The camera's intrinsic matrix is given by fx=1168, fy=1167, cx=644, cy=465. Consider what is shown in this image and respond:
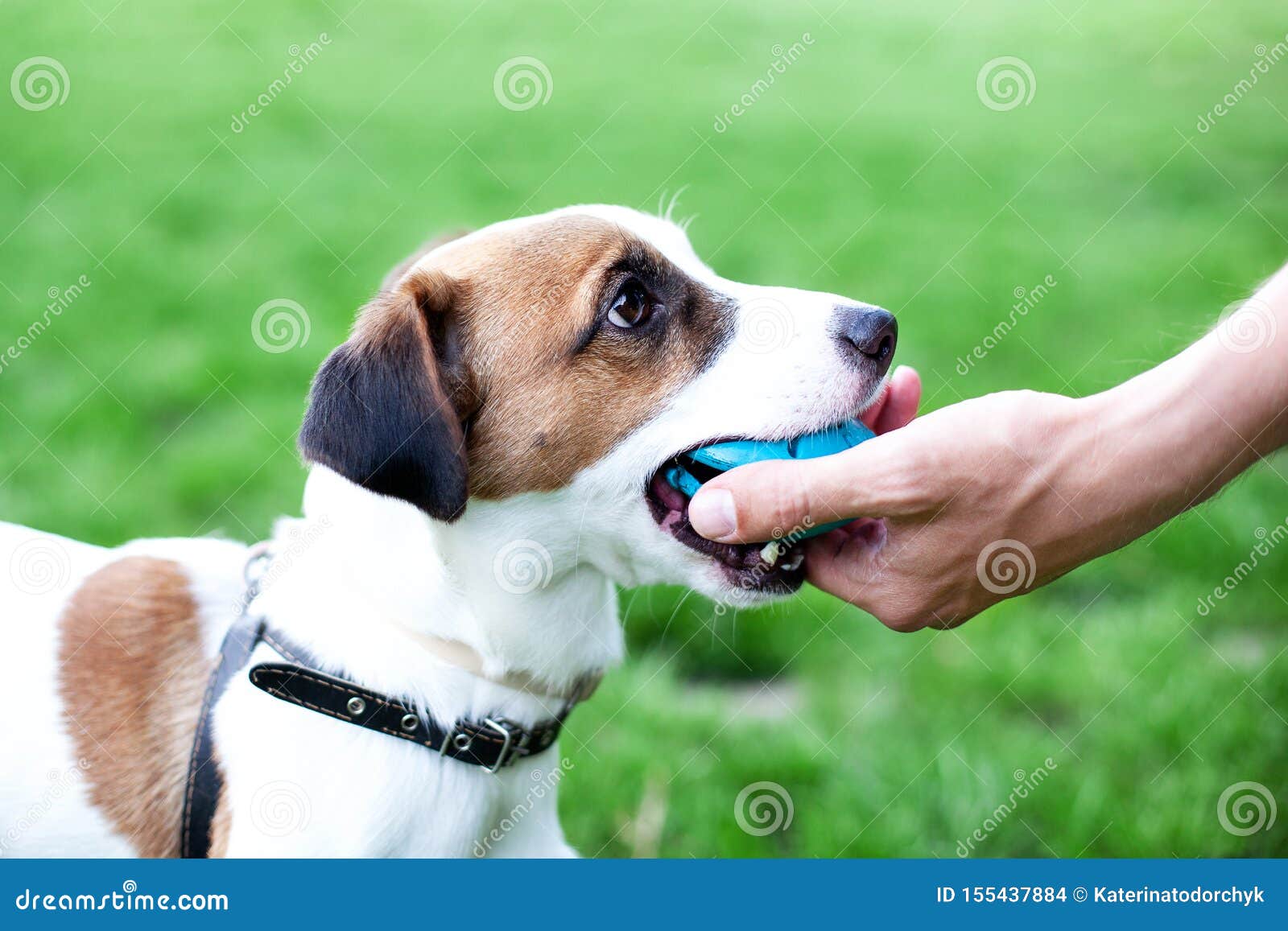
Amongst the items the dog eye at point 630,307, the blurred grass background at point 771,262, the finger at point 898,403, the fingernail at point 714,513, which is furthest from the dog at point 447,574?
the blurred grass background at point 771,262

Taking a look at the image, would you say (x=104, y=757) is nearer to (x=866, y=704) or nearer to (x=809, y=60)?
(x=866, y=704)

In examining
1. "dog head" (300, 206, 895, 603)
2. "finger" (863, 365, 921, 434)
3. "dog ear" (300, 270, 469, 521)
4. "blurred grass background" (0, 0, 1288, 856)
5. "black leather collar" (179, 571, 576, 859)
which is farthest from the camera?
"blurred grass background" (0, 0, 1288, 856)

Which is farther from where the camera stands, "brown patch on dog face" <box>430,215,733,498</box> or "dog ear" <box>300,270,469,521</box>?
"brown patch on dog face" <box>430,215,733,498</box>

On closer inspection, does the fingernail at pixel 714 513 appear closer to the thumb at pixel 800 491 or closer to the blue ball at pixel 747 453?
the thumb at pixel 800 491

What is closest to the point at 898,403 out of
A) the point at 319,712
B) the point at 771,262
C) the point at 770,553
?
the point at 770,553

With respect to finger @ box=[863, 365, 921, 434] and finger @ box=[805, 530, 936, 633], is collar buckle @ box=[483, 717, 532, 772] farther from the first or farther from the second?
finger @ box=[863, 365, 921, 434]

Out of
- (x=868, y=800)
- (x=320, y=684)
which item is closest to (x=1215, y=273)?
(x=868, y=800)

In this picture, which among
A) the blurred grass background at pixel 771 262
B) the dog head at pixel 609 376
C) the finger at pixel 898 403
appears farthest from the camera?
the blurred grass background at pixel 771 262

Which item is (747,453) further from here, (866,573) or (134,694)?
(134,694)

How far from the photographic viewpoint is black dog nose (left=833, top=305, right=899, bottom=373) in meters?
2.61

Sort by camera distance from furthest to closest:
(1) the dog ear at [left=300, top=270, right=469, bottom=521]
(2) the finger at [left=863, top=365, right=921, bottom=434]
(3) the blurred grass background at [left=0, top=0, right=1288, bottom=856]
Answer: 1. (3) the blurred grass background at [left=0, top=0, right=1288, bottom=856]
2. (2) the finger at [left=863, top=365, right=921, bottom=434]
3. (1) the dog ear at [left=300, top=270, right=469, bottom=521]

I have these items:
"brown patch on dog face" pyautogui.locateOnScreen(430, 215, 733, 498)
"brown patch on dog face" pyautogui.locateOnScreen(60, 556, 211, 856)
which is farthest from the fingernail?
"brown patch on dog face" pyautogui.locateOnScreen(60, 556, 211, 856)

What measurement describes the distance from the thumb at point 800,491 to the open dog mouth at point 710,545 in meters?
0.10

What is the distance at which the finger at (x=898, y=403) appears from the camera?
2.98 metres
